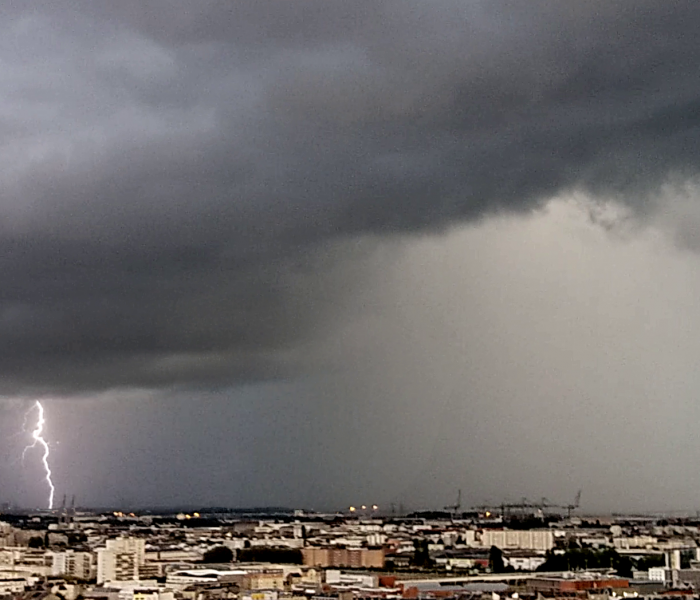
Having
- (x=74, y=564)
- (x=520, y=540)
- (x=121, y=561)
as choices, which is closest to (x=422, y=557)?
(x=520, y=540)

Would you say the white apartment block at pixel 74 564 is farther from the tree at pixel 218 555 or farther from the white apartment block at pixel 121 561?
the tree at pixel 218 555

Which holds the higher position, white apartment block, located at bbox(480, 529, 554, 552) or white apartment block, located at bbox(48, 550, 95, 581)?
white apartment block, located at bbox(480, 529, 554, 552)

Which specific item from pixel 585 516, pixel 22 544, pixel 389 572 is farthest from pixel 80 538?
pixel 585 516

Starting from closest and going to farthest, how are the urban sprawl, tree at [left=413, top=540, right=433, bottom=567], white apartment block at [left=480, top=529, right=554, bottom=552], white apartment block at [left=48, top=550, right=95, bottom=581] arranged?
the urban sprawl, white apartment block at [left=48, top=550, right=95, bottom=581], tree at [left=413, top=540, right=433, bottom=567], white apartment block at [left=480, top=529, right=554, bottom=552]

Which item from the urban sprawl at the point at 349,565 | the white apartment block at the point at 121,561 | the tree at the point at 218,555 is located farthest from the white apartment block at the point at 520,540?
the white apartment block at the point at 121,561

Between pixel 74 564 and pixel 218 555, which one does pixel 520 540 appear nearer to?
pixel 218 555

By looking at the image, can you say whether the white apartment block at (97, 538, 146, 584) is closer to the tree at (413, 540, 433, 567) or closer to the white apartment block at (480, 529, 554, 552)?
the tree at (413, 540, 433, 567)

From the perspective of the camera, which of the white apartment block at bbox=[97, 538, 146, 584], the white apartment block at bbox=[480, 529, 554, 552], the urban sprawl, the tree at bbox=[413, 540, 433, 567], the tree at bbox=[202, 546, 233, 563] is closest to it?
the urban sprawl

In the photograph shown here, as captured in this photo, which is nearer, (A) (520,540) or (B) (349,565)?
(B) (349,565)

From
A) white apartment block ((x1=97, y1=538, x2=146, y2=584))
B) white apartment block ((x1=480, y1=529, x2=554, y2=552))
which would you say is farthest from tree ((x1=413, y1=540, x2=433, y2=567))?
white apartment block ((x1=97, y1=538, x2=146, y2=584))
